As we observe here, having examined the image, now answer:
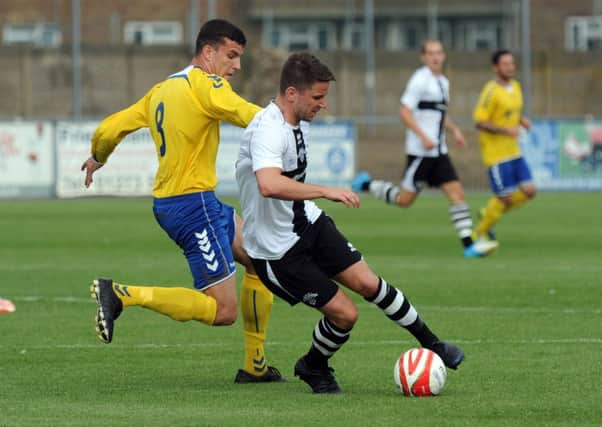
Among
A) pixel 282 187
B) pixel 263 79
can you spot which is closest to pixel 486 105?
pixel 282 187

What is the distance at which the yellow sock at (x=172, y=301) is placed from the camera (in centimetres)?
820

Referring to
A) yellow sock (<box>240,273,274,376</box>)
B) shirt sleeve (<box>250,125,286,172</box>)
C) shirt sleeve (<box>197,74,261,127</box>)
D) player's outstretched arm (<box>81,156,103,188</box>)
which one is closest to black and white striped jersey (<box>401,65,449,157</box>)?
player's outstretched arm (<box>81,156,103,188</box>)

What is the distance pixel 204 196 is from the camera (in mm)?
8641

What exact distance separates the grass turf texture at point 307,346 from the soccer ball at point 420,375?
7 cm

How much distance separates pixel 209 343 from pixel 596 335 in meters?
2.66

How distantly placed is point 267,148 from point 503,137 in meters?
10.7

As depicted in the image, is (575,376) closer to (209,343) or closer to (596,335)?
(596,335)

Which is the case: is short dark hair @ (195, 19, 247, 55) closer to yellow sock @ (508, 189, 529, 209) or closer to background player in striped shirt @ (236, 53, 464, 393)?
background player in striped shirt @ (236, 53, 464, 393)

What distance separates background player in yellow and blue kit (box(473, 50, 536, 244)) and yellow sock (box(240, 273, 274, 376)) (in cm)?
928

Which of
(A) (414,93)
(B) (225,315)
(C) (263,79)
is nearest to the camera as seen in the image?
(B) (225,315)

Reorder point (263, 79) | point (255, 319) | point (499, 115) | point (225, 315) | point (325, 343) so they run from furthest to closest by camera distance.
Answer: point (263, 79)
point (499, 115)
point (255, 319)
point (225, 315)
point (325, 343)

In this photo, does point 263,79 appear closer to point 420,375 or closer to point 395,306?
point 395,306

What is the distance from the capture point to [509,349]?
9.65 metres

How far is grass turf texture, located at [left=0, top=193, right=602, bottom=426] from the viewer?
735 cm
